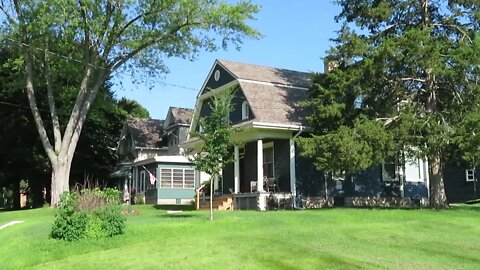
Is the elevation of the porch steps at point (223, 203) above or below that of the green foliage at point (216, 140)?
below

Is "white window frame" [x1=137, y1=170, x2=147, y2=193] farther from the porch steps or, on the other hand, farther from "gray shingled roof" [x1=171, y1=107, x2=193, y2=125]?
the porch steps

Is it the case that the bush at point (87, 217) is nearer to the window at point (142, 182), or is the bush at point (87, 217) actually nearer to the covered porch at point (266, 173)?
the covered porch at point (266, 173)

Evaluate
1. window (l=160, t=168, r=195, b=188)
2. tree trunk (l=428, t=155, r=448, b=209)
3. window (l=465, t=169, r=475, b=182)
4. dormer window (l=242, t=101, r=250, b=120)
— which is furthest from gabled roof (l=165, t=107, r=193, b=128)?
tree trunk (l=428, t=155, r=448, b=209)

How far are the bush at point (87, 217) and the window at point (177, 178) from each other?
23.9 m

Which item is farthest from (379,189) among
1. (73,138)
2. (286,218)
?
(73,138)

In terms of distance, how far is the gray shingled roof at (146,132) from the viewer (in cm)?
4653

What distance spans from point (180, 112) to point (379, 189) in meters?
20.8

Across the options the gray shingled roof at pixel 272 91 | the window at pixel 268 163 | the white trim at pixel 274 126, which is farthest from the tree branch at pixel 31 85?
the white trim at pixel 274 126

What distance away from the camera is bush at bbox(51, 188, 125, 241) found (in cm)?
1484

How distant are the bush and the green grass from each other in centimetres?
38

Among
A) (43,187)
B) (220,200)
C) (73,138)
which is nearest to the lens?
(220,200)

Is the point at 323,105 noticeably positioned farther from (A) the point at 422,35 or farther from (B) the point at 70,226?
(B) the point at 70,226

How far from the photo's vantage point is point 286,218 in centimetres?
1762

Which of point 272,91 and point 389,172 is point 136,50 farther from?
point 389,172
